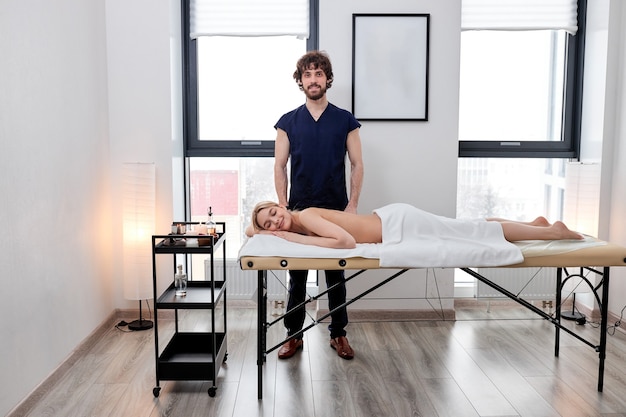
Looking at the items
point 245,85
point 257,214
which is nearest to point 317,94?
point 257,214

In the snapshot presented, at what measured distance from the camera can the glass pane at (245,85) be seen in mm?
3883

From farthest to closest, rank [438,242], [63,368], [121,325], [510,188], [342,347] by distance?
[510,188], [121,325], [342,347], [63,368], [438,242]

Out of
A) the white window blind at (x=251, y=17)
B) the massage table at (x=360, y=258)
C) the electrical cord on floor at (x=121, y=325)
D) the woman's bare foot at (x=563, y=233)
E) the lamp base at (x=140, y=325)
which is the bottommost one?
the electrical cord on floor at (x=121, y=325)

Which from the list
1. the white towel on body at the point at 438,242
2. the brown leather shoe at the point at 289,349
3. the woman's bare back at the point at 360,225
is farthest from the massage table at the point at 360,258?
the brown leather shoe at the point at 289,349

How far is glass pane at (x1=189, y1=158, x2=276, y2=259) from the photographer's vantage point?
3969mm

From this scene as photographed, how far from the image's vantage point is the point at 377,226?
2699 millimetres

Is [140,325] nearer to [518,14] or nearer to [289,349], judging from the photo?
[289,349]

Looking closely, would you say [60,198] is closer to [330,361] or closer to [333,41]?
[330,361]

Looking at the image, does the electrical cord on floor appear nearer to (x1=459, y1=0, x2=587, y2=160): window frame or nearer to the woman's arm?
the woman's arm

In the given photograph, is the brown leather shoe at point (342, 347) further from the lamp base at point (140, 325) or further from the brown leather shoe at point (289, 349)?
the lamp base at point (140, 325)

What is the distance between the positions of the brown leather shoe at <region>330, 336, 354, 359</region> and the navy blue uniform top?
69cm

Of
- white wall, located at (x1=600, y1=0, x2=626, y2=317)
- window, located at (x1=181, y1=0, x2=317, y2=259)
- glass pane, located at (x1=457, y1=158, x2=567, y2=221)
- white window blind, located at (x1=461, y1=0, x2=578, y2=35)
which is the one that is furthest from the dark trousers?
white window blind, located at (x1=461, y1=0, x2=578, y2=35)

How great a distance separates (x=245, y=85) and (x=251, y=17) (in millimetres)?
432

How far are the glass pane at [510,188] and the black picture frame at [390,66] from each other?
0.66 meters
